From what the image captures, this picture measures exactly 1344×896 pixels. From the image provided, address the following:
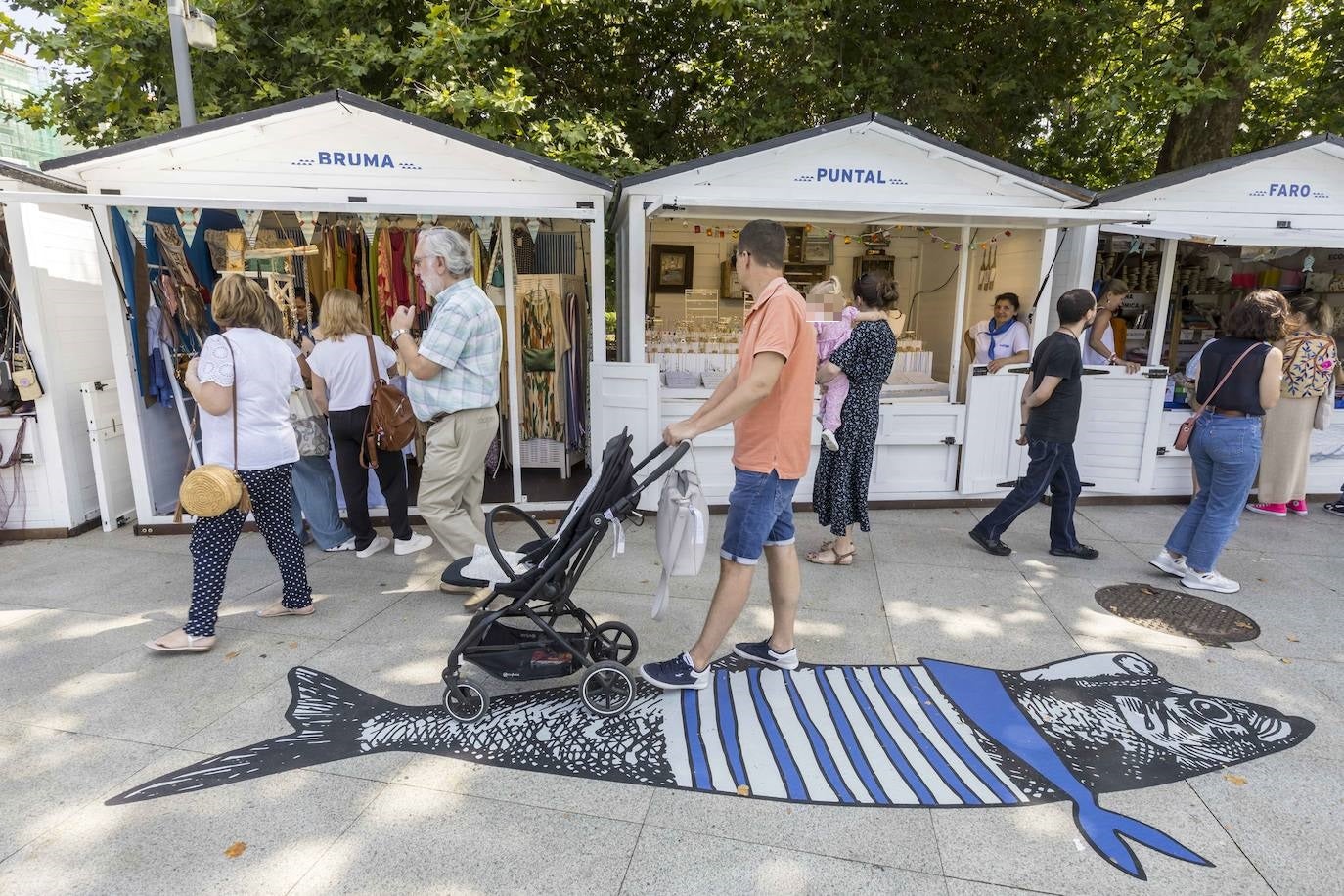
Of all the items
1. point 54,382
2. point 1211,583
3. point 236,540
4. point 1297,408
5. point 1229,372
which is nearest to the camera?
point 236,540

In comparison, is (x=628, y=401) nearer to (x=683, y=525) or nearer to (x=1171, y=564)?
(x=683, y=525)

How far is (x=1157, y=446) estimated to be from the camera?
19.4ft

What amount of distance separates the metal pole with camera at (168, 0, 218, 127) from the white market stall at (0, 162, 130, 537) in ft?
3.61

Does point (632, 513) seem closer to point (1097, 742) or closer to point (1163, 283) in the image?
point (1097, 742)

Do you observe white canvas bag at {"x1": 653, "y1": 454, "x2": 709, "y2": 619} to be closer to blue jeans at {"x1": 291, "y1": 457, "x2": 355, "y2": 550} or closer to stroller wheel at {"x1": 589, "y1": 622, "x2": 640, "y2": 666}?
stroller wheel at {"x1": 589, "y1": 622, "x2": 640, "y2": 666}

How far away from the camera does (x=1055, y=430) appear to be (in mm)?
4426

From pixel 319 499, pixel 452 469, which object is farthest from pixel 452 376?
pixel 319 499

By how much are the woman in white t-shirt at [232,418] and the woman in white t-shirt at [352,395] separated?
2.84ft

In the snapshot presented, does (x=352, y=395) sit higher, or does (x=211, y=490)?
(x=352, y=395)

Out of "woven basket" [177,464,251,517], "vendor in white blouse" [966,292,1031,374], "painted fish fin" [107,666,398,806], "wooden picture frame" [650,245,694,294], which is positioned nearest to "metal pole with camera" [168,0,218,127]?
"woven basket" [177,464,251,517]

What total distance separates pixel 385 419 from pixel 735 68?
7.52 meters

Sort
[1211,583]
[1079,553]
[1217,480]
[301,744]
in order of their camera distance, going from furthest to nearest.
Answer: [1079,553]
[1211,583]
[1217,480]
[301,744]

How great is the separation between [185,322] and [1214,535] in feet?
21.8

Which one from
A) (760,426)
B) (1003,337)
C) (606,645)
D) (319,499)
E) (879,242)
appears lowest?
(606,645)
